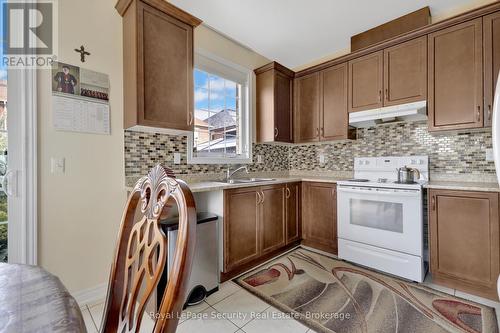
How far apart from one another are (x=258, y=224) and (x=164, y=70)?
170cm

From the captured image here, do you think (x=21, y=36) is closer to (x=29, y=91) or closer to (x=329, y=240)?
(x=29, y=91)

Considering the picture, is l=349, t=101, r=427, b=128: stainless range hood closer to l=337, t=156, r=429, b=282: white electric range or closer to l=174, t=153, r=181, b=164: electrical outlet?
l=337, t=156, r=429, b=282: white electric range

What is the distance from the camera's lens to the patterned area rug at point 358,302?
1.63m

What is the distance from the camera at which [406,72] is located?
2.50m

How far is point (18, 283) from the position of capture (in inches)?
27.1

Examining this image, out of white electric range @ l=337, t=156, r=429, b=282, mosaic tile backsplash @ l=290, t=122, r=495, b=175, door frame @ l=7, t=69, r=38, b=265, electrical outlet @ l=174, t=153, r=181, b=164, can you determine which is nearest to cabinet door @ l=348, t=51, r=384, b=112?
mosaic tile backsplash @ l=290, t=122, r=495, b=175

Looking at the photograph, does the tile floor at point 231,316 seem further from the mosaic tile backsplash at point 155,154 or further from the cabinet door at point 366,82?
the cabinet door at point 366,82

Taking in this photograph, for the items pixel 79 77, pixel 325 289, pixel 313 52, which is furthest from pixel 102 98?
pixel 313 52

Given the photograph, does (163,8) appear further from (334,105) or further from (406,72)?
(406,72)

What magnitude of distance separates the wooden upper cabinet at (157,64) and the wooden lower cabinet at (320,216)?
→ 5.43 ft

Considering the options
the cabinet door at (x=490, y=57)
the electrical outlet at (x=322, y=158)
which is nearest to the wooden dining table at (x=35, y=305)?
the cabinet door at (x=490, y=57)

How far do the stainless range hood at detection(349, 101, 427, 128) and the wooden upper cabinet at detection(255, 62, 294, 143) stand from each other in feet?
2.79

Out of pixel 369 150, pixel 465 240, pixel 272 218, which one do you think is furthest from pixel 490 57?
pixel 272 218

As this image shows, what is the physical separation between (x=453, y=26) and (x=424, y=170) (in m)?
1.37
